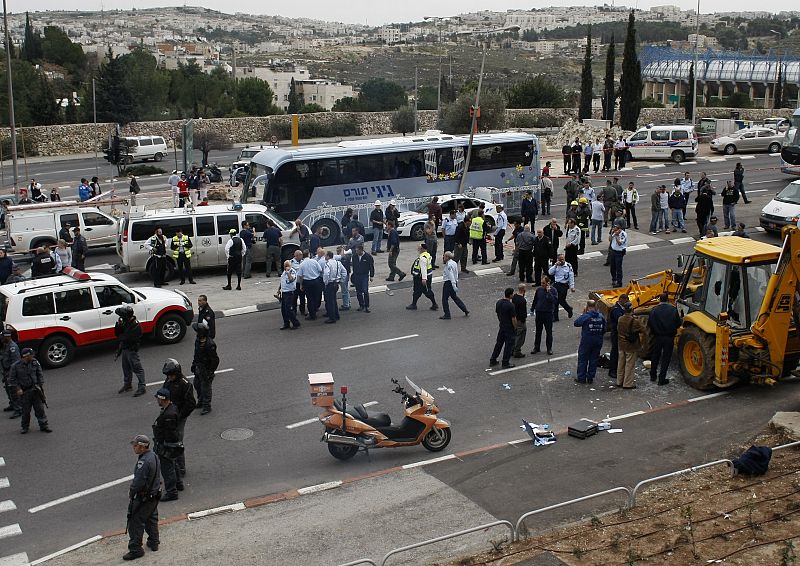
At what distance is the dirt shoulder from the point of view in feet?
30.7

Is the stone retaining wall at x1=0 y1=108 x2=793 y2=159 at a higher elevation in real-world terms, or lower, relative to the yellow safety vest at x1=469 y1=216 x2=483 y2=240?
higher

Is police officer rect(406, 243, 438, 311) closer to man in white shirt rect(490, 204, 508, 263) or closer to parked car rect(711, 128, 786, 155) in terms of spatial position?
man in white shirt rect(490, 204, 508, 263)

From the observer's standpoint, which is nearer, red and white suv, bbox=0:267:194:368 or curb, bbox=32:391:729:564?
curb, bbox=32:391:729:564

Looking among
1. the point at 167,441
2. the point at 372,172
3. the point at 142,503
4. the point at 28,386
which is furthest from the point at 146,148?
the point at 142,503

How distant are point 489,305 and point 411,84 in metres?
117

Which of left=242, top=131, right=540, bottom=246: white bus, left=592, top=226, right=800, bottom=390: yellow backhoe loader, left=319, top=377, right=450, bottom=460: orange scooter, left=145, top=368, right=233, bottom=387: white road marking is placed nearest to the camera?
left=319, top=377, right=450, bottom=460: orange scooter

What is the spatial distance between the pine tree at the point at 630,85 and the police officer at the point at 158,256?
3752 cm

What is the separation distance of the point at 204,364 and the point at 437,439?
13.1ft

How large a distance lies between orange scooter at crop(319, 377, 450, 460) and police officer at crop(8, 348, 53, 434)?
4475 millimetres

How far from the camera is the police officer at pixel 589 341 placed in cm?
1555

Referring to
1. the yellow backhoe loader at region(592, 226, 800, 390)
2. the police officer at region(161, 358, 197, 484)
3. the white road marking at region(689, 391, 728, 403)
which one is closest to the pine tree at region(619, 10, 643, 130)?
the yellow backhoe loader at region(592, 226, 800, 390)

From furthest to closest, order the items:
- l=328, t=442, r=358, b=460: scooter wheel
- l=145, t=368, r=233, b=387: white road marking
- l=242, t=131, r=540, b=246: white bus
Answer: l=242, t=131, r=540, b=246: white bus → l=145, t=368, r=233, b=387: white road marking → l=328, t=442, r=358, b=460: scooter wheel

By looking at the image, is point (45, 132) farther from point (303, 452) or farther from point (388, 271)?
point (303, 452)

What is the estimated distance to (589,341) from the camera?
1567 centimetres
